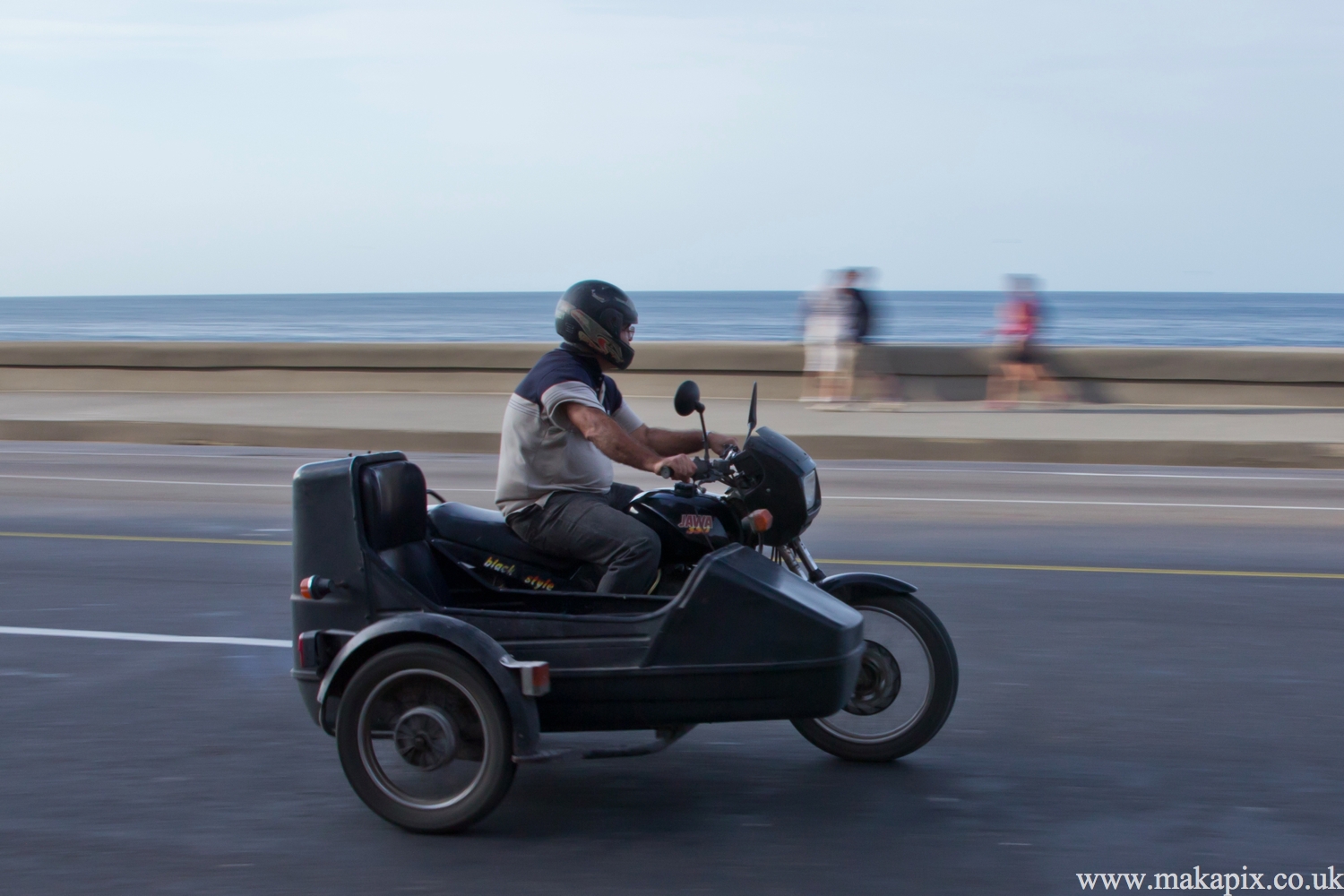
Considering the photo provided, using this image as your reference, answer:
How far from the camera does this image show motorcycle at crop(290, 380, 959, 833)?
13.2ft

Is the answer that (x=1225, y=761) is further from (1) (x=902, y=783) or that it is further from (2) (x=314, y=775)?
(2) (x=314, y=775)

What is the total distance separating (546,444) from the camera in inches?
175

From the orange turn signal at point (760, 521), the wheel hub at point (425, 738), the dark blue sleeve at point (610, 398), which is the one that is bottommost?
the wheel hub at point (425, 738)

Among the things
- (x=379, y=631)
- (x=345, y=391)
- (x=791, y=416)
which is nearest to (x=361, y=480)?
(x=379, y=631)

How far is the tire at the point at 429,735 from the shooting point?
3.97 metres

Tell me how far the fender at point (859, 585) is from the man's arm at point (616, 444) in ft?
2.25

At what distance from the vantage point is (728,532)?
4.43m

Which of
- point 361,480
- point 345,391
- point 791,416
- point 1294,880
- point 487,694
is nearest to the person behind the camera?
point 1294,880

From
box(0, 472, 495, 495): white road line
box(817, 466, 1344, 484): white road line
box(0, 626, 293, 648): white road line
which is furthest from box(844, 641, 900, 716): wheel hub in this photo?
Answer: box(817, 466, 1344, 484): white road line

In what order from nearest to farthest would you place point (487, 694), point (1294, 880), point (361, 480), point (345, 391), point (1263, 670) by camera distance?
point (1294, 880), point (487, 694), point (361, 480), point (1263, 670), point (345, 391)

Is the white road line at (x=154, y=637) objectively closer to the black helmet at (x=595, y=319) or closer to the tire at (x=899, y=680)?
the black helmet at (x=595, y=319)

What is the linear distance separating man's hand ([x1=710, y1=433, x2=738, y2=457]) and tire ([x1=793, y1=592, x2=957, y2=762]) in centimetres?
67

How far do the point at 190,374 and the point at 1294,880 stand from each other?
1905cm

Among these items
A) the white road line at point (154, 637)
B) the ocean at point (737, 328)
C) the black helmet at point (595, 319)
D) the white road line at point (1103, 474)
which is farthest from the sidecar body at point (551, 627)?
the ocean at point (737, 328)
